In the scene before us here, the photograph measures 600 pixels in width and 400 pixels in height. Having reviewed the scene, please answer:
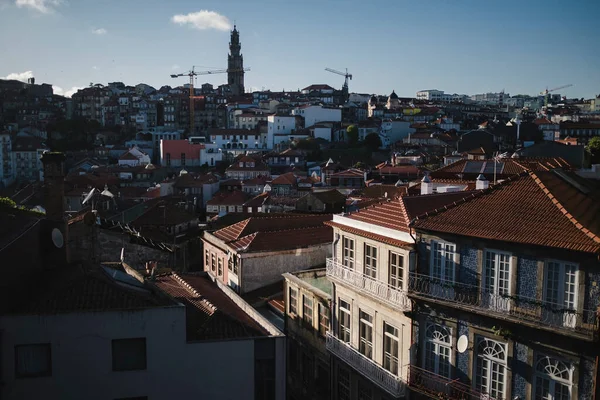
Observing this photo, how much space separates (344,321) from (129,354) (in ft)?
24.6

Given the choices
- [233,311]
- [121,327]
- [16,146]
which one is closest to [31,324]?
[121,327]

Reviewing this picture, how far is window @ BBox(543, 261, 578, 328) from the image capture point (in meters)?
11.8

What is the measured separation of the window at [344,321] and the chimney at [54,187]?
8143 mm

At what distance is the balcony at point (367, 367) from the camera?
15297 mm

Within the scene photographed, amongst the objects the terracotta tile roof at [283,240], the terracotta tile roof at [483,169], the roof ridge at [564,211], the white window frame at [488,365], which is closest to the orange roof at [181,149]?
the terracotta tile roof at [283,240]

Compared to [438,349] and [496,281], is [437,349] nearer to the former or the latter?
[438,349]

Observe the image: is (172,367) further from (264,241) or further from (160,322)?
(264,241)

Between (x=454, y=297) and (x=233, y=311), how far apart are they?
5.58m

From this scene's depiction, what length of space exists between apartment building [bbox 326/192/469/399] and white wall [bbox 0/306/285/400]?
172 inches

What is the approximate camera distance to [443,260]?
14219 mm

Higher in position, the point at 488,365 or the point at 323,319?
the point at 488,365

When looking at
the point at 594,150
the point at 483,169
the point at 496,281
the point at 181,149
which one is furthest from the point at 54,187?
the point at 181,149

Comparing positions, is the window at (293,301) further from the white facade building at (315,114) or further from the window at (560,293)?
the white facade building at (315,114)

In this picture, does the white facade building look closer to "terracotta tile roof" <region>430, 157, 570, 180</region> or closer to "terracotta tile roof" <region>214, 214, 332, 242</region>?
"terracotta tile roof" <region>214, 214, 332, 242</region>
